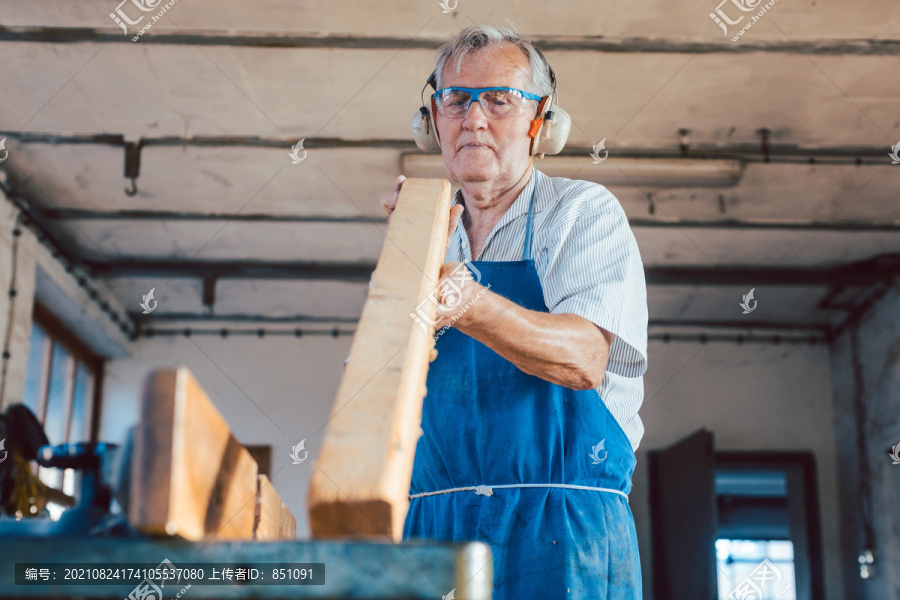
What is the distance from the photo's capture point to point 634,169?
16.9 ft

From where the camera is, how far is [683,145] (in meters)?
5.08

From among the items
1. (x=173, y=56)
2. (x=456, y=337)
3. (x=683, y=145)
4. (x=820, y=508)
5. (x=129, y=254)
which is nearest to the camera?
(x=456, y=337)

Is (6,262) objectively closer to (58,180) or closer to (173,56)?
(58,180)

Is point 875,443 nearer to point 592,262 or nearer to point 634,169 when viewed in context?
point 634,169

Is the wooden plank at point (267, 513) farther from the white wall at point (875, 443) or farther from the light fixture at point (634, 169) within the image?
the white wall at point (875, 443)

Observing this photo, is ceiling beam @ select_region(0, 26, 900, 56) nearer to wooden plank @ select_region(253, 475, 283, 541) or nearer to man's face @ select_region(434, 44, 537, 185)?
man's face @ select_region(434, 44, 537, 185)

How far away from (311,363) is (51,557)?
304 inches

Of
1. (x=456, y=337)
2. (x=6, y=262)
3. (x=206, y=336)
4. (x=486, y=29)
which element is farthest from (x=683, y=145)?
(x=206, y=336)

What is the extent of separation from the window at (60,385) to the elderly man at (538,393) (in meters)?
5.35

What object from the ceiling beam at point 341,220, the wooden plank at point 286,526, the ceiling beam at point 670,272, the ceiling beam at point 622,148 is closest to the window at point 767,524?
the ceiling beam at point 670,272

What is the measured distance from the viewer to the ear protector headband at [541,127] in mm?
1829

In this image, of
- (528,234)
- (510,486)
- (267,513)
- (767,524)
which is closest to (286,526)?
(267,513)

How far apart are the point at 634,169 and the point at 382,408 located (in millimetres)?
4674

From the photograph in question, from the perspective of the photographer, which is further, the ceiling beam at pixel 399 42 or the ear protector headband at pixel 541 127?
the ceiling beam at pixel 399 42
